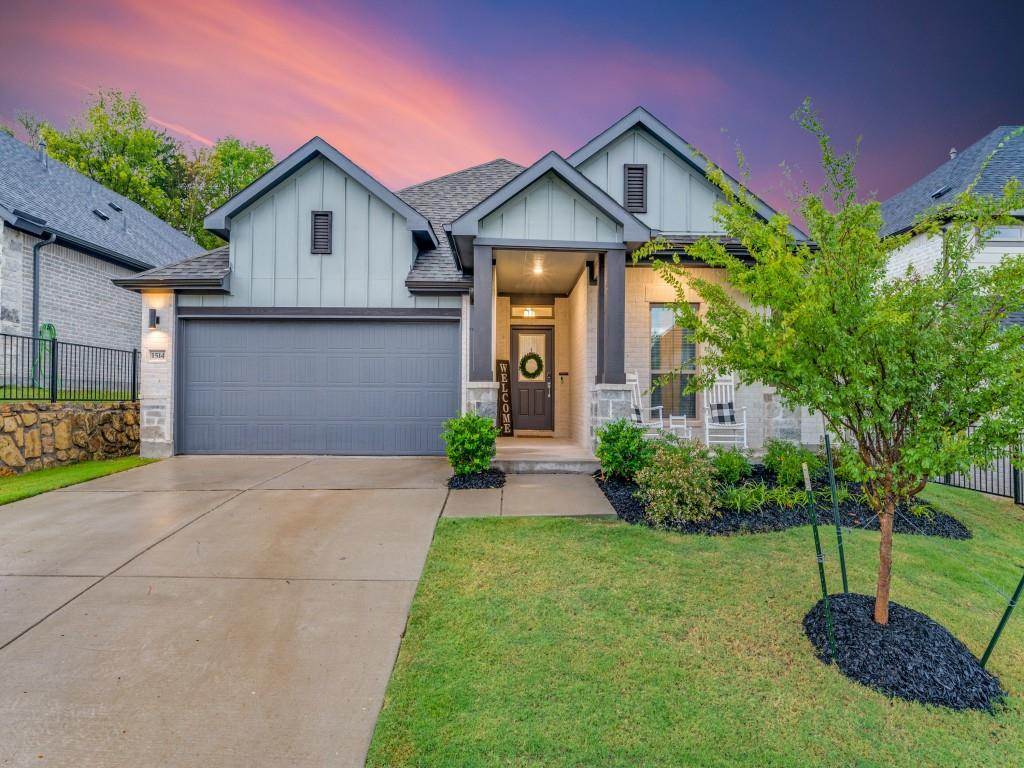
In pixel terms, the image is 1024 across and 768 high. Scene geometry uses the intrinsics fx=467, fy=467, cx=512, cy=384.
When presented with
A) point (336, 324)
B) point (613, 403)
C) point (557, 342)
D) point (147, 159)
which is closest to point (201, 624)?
point (613, 403)

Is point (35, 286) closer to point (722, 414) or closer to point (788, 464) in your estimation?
point (722, 414)

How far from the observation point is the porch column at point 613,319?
6.65 metres

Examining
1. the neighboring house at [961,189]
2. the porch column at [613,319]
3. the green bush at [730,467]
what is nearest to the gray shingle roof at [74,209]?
the porch column at [613,319]

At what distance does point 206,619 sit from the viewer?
111 inches

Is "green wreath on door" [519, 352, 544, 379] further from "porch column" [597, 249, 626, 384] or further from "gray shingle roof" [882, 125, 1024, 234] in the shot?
"gray shingle roof" [882, 125, 1024, 234]

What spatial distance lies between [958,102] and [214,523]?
956 inches

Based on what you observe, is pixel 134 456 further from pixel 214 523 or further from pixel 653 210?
pixel 653 210

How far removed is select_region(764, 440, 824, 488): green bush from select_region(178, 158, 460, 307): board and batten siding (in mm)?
5285

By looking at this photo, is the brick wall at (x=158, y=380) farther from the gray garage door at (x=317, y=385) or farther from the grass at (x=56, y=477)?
the grass at (x=56, y=477)

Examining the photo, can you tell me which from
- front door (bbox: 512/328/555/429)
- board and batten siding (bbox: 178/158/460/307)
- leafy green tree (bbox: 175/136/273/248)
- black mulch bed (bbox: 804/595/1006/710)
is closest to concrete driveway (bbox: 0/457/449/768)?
black mulch bed (bbox: 804/595/1006/710)

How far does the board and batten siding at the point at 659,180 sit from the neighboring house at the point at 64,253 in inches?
444

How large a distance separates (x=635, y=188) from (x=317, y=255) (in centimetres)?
572

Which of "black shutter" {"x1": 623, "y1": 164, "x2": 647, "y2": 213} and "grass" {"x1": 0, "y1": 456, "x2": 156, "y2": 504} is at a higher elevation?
"black shutter" {"x1": 623, "y1": 164, "x2": 647, "y2": 213}

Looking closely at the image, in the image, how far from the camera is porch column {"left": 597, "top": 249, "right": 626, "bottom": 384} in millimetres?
6648
